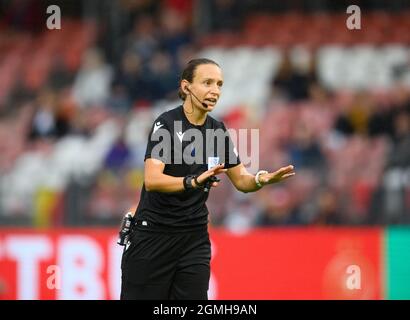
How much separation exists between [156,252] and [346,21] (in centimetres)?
1069

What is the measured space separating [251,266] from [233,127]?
290cm

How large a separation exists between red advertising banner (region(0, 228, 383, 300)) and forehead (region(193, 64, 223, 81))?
4744mm

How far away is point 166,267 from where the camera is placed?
759 cm

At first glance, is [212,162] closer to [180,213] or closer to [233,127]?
[180,213]

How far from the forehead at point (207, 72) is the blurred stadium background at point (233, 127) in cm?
491

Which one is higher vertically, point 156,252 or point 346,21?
point 346,21

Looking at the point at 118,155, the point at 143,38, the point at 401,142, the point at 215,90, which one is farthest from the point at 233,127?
the point at 215,90

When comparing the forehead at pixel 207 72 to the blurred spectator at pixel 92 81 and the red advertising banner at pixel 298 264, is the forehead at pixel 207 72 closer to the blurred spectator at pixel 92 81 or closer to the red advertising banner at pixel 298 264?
the red advertising banner at pixel 298 264

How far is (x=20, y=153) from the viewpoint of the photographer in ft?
52.4

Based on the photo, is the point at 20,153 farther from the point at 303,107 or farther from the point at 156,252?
the point at 156,252

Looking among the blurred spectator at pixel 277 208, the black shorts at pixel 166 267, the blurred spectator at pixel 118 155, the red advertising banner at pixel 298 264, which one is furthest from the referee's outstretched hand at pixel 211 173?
the blurred spectator at pixel 118 155
